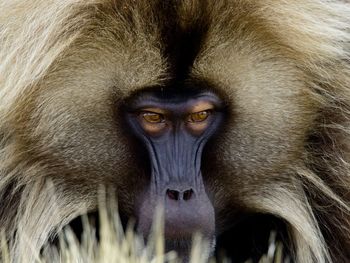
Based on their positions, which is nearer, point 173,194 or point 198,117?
point 173,194

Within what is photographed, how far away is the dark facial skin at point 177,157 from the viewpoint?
425 cm

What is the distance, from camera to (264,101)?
4398mm

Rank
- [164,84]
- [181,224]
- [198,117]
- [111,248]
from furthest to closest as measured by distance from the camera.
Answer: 1. [198,117]
2. [164,84]
3. [181,224]
4. [111,248]

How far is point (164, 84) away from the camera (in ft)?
14.3

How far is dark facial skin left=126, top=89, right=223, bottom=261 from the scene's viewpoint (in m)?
4.25

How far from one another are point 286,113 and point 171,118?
50cm

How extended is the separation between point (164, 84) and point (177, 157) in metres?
0.32

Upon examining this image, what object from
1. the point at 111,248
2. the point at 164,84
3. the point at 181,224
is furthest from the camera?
the point at 164,84

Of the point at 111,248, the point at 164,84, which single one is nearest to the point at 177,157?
the point at 164,84

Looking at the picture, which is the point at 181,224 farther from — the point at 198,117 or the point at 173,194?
the point at 198,117

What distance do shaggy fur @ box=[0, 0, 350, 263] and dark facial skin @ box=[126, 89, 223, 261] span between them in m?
0.08

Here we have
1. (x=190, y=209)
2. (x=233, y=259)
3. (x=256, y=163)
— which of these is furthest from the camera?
(x=233, y=259)

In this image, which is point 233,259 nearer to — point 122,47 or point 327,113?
point 327,113

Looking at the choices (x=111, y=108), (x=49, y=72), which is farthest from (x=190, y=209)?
(x=49, y=72)
